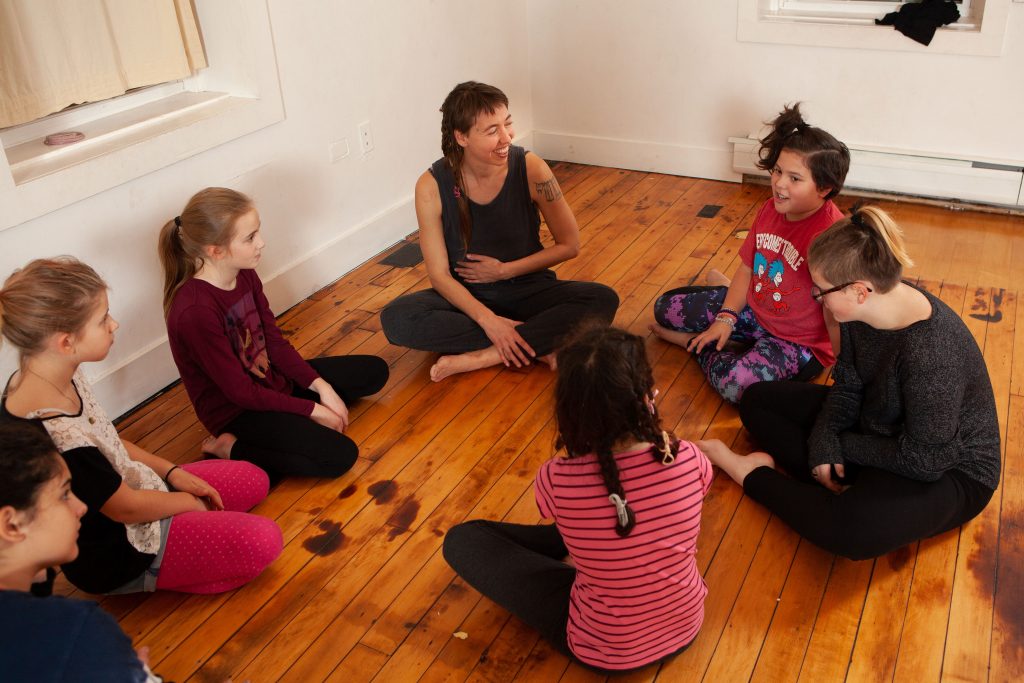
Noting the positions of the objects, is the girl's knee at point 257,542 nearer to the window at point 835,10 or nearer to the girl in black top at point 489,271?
the girl in black top at point 489,271

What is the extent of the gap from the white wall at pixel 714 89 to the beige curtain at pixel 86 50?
1.95 m

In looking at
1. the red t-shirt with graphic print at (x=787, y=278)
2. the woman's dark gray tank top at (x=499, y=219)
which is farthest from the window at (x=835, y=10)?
the woman's dark gray tank top at (x=499, y=219)

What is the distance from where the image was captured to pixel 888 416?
78.4 inches

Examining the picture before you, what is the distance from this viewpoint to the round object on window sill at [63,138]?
8.40 ft

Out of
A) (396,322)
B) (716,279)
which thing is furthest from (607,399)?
(716,279)

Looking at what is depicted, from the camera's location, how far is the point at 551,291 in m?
2.86

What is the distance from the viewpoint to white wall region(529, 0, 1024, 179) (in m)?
3.55

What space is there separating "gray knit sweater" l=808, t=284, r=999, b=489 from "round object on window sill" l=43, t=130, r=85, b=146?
2188 millimetres

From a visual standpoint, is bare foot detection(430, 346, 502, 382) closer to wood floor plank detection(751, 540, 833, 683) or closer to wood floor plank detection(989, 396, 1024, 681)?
wood floor plank detection(751, 540, 833, 683)

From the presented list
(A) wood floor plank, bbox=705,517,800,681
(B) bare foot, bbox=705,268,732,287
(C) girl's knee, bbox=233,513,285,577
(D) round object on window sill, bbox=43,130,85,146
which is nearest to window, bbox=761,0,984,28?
(B) bare foot, bbox=705,268,732,287

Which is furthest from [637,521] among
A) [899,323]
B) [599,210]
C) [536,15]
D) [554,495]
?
[536,15]

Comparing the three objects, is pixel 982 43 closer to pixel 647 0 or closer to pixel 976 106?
pixel 976 106

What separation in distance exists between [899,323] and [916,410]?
0.19 metres

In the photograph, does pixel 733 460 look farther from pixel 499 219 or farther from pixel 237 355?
pixel 237 355
